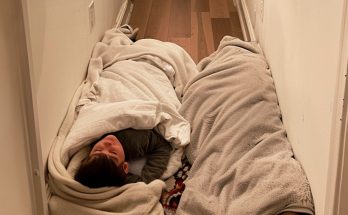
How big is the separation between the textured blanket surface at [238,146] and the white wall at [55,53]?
1.45ft

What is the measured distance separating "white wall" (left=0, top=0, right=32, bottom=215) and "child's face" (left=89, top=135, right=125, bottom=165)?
0.93 feet

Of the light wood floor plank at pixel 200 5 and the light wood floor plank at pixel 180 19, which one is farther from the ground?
the light wood floor plank at pixel 200 5

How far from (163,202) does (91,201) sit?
227 mm

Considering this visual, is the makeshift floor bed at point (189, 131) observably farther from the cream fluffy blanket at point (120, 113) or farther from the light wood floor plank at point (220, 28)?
the light wood floor plank at point (220, 28)

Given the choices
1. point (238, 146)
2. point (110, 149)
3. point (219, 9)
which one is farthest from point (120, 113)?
point (219, 9)

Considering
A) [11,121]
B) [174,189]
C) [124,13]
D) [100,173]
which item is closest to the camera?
[11,121]

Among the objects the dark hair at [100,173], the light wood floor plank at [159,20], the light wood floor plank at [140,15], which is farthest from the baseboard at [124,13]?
the dark hair at [100,173]

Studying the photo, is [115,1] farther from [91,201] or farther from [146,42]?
[91,201]

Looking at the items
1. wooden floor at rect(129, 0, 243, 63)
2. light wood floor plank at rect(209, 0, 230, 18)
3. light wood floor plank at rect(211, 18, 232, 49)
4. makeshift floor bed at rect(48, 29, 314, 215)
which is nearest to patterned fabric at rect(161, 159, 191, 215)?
makeshift floor bed at rect(48, 29, 314, 215)

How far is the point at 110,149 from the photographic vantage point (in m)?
1.79

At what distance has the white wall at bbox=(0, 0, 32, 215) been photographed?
1.34 m

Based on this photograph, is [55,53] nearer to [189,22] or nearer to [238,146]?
[238,146]

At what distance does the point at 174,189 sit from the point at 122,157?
0.20 metres

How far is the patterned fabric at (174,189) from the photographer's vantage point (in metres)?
1.79
